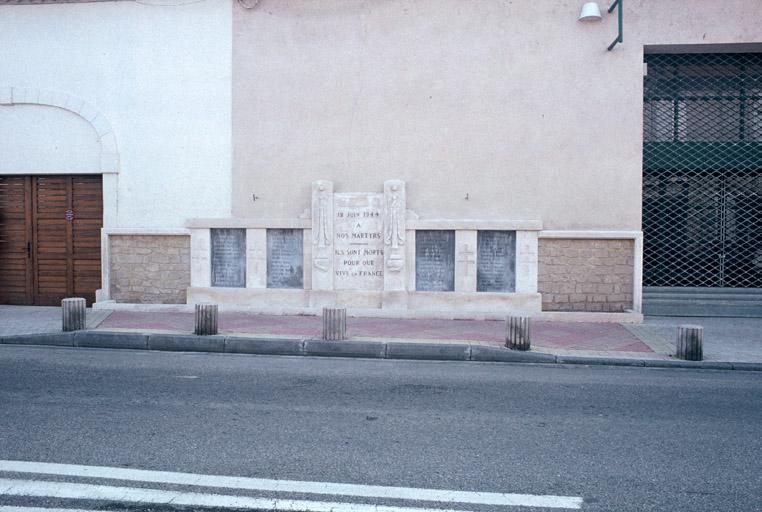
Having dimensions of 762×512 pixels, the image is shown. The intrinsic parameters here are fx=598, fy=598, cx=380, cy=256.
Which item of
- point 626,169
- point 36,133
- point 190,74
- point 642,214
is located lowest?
point 642,214

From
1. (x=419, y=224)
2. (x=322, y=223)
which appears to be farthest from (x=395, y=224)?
(x=322, y=223)

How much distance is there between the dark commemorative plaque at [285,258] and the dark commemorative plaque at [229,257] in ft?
1.98

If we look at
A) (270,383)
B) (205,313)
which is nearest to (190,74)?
(205,313)

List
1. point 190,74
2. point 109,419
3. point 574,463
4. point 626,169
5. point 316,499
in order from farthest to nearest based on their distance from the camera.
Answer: point 190,74 → point 626,169 → point 109,419 → point 574,463 → point 316,499

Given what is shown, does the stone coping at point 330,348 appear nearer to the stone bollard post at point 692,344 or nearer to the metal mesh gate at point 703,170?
the stone bollard post at point 692,344

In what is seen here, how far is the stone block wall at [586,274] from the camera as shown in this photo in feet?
40.2

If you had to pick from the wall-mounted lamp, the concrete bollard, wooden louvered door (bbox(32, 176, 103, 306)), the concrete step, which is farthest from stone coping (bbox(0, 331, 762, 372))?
the wall-mounted lamp

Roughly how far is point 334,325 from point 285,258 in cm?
370

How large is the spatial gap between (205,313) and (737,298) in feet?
35.7

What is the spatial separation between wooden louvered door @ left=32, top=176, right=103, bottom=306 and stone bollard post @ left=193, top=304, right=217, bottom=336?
5.13 metres

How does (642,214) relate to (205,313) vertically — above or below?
above

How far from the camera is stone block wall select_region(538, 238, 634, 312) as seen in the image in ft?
40.2

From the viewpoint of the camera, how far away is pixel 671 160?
12867mm

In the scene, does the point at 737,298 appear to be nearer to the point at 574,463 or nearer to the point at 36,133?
the point at 574,463
